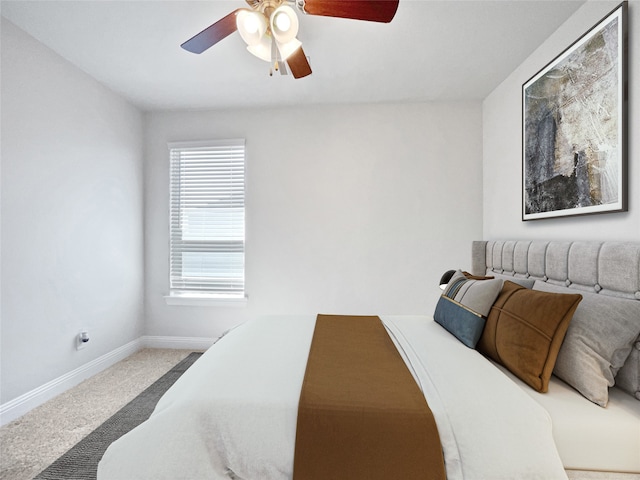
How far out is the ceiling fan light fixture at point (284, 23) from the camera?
153cm

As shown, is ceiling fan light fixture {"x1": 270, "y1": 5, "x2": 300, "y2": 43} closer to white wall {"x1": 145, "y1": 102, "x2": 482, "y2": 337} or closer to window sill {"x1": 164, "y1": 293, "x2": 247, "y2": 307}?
white wall {"x1": 145, "y1": 102, "x2": 482, "y2": 337}

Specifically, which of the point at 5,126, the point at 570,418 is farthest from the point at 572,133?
the point at 5,126

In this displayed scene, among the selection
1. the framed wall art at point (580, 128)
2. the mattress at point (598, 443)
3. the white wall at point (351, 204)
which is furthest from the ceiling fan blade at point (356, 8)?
the white wall at point (351, 204)

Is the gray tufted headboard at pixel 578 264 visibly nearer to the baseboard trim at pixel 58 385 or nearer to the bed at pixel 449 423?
the bed at pixel 449 423

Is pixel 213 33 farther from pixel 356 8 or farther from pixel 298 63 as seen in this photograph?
pixel 356 8

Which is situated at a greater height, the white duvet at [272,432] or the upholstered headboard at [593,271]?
the upholstered headboard at [593,271]

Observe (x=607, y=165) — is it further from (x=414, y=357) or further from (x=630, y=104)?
(x=414, y=357)

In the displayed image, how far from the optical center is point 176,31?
2.22 m

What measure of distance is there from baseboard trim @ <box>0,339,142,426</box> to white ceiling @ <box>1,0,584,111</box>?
101 inches

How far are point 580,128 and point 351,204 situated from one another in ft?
6.40

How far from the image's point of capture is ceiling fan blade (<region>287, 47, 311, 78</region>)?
1.88 m

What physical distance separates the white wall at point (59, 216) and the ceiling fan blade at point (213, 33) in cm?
144

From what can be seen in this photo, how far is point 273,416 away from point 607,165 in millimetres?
2066

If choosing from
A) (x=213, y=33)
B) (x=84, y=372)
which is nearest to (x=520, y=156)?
(x=213, y=33)
